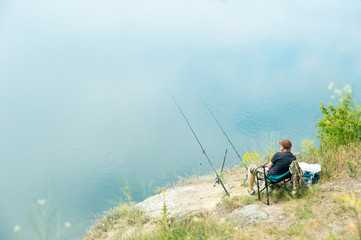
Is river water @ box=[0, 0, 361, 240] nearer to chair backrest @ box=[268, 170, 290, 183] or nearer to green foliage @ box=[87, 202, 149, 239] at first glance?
green foliage @ box=[87, 202, 149, 239]

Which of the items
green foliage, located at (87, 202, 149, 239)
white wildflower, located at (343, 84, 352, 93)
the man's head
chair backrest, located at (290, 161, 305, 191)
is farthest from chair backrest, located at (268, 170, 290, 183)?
green foliage, located at (87, 202, 149, 239)

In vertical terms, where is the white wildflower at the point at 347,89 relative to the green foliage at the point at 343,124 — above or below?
above

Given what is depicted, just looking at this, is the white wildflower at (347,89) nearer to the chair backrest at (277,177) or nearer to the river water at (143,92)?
the chair backrest at (277,177)

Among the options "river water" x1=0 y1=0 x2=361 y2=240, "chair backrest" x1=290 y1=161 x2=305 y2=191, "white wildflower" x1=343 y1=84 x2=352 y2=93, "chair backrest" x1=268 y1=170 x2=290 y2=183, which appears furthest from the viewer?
"river water" x1=0 y1=0 x2=361 y2=240

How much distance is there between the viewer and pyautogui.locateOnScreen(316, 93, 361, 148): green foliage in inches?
224

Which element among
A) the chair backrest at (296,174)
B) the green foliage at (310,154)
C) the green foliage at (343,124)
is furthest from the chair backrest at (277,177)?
the green foliage at (343,124)

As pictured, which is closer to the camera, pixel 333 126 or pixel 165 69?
pixel 333 126

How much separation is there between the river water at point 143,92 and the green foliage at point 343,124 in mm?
2392

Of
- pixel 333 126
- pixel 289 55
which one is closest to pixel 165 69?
pixel 289 55

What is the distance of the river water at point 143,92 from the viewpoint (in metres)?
14.9

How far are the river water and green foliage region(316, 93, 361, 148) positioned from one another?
7.85ft

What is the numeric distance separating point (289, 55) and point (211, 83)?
7.97 meters

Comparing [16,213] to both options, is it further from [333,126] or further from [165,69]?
[165,69]

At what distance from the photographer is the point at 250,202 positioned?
5.14m
